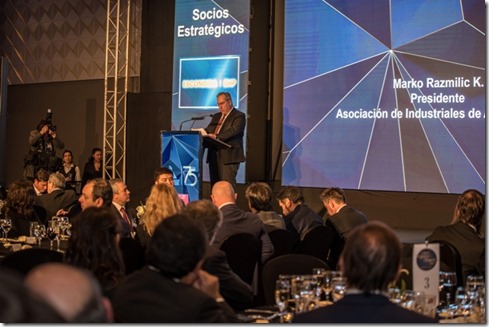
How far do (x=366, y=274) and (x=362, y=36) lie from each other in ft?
27.7

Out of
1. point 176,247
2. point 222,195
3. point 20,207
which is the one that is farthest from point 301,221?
point 176,247

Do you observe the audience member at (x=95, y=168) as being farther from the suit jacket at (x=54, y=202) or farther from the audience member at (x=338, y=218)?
the audience member at (x=338, y=218)

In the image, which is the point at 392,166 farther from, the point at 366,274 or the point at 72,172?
Answer: the point at 366,274

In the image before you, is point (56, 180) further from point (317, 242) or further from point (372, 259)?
point (372, 259)

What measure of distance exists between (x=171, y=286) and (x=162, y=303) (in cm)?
7

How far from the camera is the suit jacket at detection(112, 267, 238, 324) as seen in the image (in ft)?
8.74

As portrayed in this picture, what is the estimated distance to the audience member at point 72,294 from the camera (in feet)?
4.97

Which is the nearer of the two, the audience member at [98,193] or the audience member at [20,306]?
the audience member at [20,306]

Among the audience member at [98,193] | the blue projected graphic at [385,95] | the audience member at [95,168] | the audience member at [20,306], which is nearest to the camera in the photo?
the audience member at [20,306]

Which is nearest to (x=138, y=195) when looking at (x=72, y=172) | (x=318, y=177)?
(x=72, y=172)

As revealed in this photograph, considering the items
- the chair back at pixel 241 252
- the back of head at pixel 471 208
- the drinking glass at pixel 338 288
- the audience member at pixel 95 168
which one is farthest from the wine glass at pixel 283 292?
the audience member at pixel 95 168

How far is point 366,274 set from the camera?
2553mm

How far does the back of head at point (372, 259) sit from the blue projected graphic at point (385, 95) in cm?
748

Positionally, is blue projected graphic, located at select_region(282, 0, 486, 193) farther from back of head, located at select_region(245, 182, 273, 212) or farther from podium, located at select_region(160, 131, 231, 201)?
back of head, located at select_region(245, 182, 273, 212)
